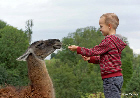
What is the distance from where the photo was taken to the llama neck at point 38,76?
4.78m

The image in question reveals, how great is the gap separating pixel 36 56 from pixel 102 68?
140 cm

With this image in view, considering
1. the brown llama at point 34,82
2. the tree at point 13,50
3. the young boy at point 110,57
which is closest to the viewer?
the young boy at point 110,57

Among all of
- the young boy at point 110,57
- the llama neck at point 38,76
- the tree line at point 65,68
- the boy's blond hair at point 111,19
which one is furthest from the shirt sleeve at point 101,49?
the tree line at point 65,68

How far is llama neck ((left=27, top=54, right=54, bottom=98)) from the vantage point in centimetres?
478

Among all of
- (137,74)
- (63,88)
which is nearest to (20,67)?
(63,88)

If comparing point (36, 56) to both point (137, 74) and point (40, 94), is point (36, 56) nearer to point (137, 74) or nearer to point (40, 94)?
point (40, 94)

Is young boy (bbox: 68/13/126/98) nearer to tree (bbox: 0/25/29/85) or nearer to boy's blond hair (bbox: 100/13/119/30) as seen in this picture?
boy's blond hair (bbox: 100/13/119/30)

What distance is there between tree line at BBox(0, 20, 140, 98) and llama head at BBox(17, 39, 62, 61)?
19.6 meters

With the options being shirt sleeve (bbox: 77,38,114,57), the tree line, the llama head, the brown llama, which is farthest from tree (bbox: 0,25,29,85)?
shirt sleeve (bbox: 77,38,114,57)

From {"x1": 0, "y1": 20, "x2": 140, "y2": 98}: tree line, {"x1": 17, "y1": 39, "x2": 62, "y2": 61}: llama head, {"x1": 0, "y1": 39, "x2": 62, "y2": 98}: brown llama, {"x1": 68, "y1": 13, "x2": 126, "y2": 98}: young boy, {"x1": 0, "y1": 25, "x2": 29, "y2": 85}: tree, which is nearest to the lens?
{"x1": 68, "y1": 13, "x2": 126, "y2": 98}: young boy

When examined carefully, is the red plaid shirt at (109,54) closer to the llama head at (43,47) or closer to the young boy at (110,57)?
the young boy at (110,57)

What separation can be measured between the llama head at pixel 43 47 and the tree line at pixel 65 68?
1964 cm

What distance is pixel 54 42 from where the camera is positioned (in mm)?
5496

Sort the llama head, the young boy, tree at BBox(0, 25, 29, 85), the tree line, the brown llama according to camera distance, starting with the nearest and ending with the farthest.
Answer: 1. the young boy
2. the brown llama
3. the llama head
4. the tree line
5. tree at BBox(0, 25, 29, 85)
